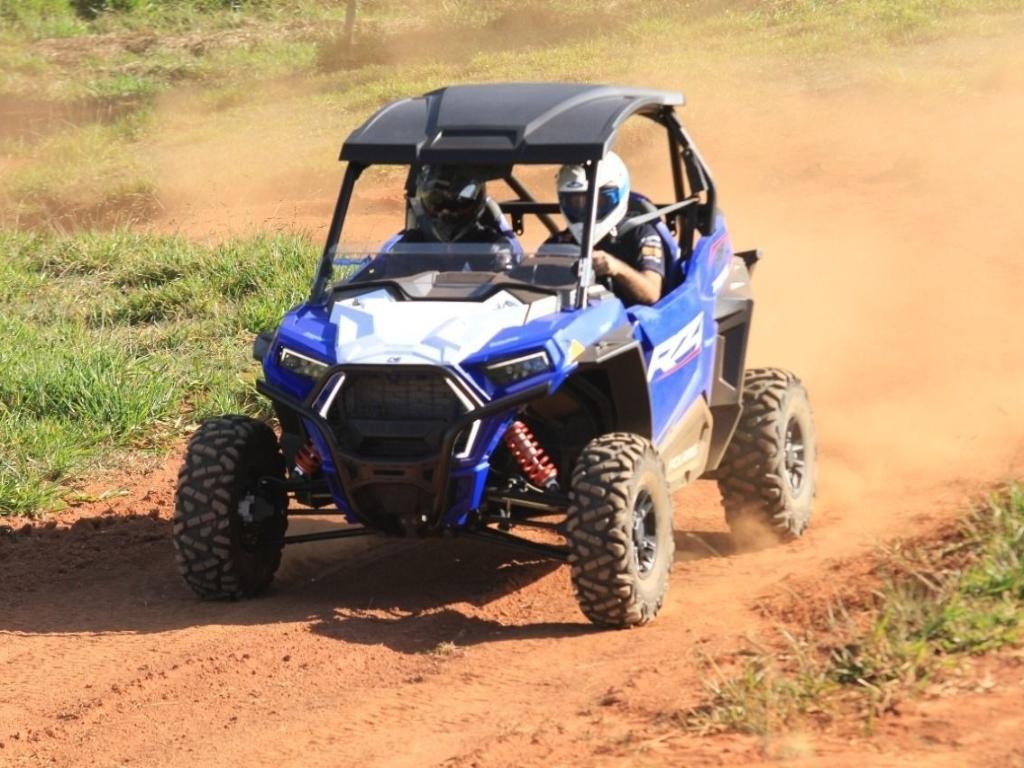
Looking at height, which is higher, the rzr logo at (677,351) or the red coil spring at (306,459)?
the rzr logo at (677,351)

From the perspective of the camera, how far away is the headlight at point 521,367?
600cm

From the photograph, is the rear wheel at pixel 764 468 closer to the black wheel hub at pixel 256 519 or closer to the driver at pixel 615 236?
the driver at pixel 615 236

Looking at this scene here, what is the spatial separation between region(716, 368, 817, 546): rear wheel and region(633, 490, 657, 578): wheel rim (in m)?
1.15

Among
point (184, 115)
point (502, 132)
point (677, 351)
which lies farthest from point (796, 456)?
point (184, 115)

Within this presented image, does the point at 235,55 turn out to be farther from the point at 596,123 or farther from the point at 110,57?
the point at 596,123

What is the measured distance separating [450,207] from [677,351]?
1.10 metres

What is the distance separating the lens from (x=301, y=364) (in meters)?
6.27

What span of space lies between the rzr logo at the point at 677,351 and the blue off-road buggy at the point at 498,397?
1 cm

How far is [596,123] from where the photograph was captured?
6629mm

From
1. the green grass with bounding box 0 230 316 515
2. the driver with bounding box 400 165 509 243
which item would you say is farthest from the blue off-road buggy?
the green grass with bounding box 0 230 316 515

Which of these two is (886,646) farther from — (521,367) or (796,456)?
(796,456)

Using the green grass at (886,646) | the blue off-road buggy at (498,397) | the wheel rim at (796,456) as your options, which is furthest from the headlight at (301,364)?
the wheel rim at (796,456)

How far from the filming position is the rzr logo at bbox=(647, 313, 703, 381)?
654 centimetres

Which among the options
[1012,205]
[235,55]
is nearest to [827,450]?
[1012,205]
